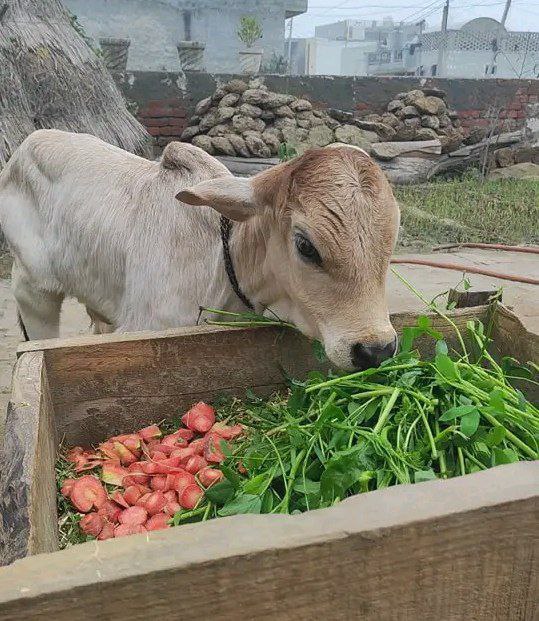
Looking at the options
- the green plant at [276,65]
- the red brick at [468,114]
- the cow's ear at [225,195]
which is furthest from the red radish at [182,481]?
the green plant at [276,65]

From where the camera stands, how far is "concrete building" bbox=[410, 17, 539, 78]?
18.3 meters

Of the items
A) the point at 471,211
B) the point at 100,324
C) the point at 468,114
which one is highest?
the point at 100,324

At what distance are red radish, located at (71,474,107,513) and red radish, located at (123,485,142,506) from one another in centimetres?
5

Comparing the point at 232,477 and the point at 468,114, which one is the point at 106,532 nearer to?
the point at 232,477

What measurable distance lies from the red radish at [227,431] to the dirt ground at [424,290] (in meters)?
2.17

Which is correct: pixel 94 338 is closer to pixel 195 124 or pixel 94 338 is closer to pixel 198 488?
pixel 198 488

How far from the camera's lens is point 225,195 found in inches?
94.7

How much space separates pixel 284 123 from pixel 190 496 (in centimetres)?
952

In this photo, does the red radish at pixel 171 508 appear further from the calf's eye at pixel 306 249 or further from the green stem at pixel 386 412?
the calf's eye at pixel 306 249

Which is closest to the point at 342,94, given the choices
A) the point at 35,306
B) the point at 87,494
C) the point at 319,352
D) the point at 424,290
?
the point at 424,290

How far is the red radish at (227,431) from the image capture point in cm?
179

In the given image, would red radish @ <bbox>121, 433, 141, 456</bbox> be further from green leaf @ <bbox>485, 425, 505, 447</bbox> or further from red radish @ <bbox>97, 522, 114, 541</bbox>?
green leaf @ <bbox>485, 425, 505, 447</bbox>

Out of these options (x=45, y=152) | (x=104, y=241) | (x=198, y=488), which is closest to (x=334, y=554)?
(x=198, y=488)

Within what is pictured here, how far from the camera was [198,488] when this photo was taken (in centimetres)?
159
